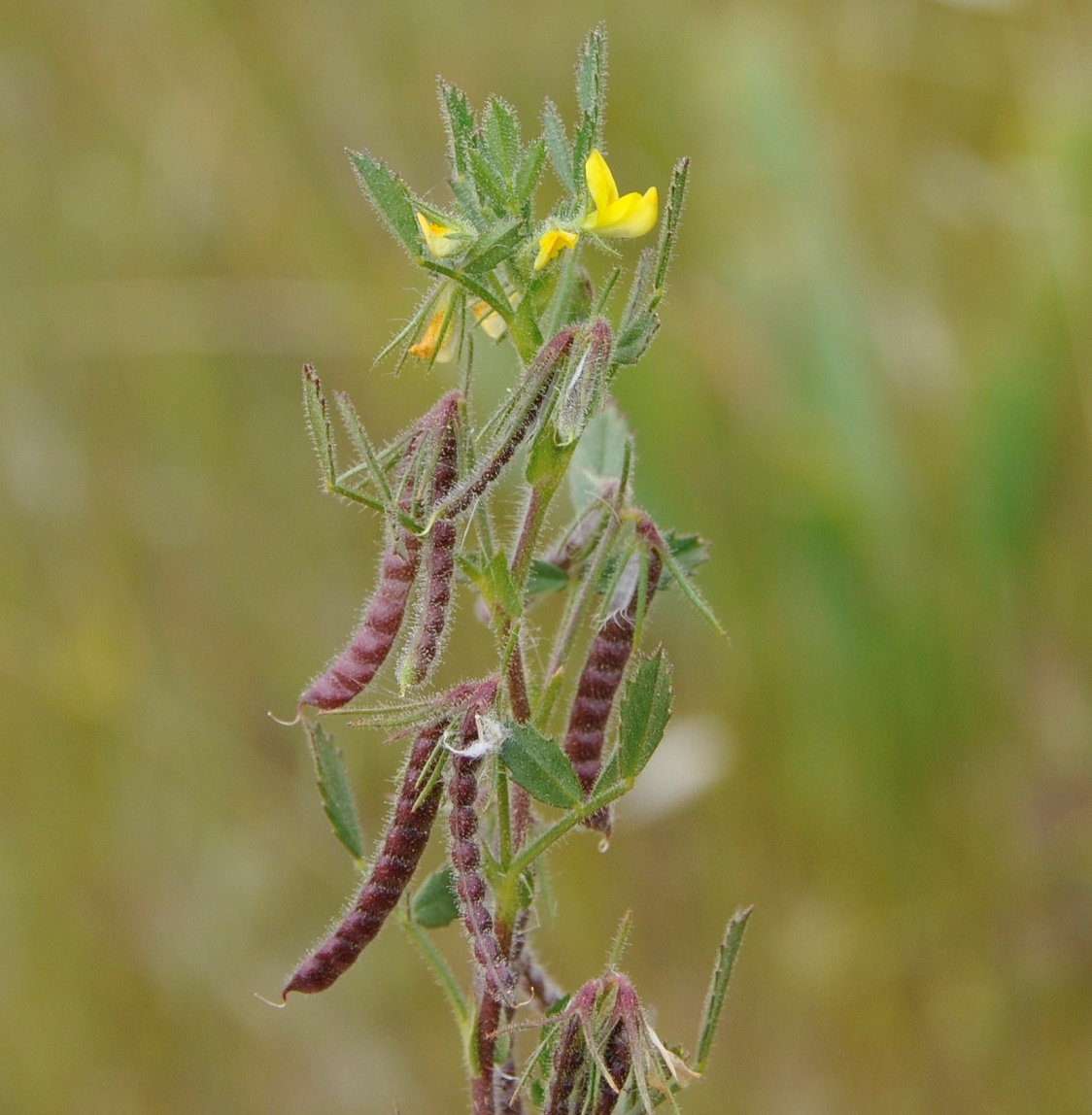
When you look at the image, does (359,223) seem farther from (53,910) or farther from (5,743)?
(53,910)

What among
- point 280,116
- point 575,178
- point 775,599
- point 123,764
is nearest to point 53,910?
point 123,764

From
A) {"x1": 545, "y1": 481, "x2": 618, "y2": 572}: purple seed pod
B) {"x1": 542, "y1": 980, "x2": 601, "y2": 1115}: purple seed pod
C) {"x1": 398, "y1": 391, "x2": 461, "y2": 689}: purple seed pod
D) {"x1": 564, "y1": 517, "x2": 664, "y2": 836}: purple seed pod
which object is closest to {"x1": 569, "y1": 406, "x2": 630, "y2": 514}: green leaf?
{"x1": 545, "y1": 481, "x2": 618, "y2": 572}: purple seed pod

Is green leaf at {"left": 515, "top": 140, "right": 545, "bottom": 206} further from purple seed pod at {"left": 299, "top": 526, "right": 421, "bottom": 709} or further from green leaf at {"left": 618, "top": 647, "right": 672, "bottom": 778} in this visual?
green leaf at {"left": 618, "top": 647, "right": 672, "bottom": 778}

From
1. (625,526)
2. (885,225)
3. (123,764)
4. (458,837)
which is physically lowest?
(458,837)

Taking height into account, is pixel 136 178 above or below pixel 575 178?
above

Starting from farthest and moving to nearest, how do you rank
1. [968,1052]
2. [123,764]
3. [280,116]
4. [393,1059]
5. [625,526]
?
[280,116], [123,764], [393,1059], [968,1052], [625,526]

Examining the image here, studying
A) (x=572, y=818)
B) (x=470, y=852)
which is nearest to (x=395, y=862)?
(x=470, y=852)

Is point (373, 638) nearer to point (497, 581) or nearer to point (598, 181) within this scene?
point (497, 581)
